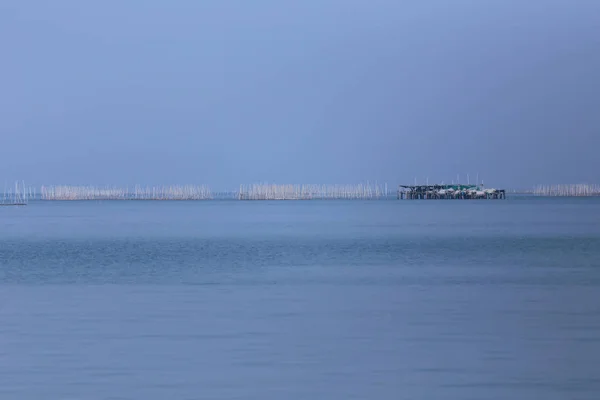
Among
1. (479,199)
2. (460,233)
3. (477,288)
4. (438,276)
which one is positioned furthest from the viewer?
(479,199)

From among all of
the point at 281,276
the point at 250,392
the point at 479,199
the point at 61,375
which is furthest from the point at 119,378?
the point at 479,199

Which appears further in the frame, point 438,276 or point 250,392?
point 438,276

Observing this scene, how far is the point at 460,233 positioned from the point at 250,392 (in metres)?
36.1

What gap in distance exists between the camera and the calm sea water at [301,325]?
35.9 feet

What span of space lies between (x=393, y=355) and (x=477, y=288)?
9045 millimetres

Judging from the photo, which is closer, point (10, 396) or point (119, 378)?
point (10, 396)

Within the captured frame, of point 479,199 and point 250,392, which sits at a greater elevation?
point 250,392

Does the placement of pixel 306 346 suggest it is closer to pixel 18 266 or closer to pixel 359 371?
pixel 359 371

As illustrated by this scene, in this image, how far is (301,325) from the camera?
50.2 feet

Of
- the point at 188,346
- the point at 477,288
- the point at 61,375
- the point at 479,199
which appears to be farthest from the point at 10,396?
the point at 479,199

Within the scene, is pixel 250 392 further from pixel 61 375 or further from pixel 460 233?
pixel 460 233

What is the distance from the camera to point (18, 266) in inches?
1097

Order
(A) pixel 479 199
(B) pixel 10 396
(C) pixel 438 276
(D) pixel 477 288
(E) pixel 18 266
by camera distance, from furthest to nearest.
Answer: (A) pixel 479 199
(E) pixel 18 266
(C) pixel 438 276
(D) pixel 477 288
(B) pixel 10 396

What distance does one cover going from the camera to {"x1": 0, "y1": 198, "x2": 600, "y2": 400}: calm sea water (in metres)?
10.9
